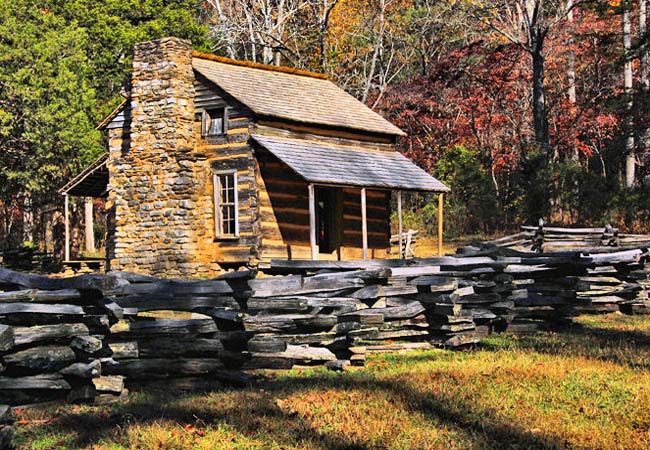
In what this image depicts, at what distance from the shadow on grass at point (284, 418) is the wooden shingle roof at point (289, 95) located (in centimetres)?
1514

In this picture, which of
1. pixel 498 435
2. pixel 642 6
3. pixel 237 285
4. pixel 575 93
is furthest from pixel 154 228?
pixel 575 93

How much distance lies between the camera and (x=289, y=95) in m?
26.1

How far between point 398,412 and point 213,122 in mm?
17819

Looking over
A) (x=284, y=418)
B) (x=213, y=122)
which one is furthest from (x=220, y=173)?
(x=284, y=418)

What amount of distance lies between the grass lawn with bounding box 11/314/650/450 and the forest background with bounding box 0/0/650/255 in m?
20.7

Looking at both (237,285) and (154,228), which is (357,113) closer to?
(154,228)

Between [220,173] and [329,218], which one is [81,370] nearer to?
[220,173]

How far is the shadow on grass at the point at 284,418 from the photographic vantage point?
682 centimetres

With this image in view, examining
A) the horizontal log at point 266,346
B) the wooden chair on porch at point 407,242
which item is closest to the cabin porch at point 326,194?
the wooden chair on porch at point 407,242

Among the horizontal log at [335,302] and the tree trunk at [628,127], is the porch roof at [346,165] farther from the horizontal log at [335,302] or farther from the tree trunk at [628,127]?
the horizontal log at [335,302]

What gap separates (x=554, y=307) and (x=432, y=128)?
2928 centimetres

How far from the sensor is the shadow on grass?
22.4 ft

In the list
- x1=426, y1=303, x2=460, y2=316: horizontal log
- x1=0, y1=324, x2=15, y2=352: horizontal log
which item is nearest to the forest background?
x1=426, y1=303, x2=460, y2=316: horizontal log

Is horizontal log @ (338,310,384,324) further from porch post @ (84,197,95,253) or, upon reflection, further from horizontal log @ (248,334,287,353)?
porch post @ (84,197,95,253)
